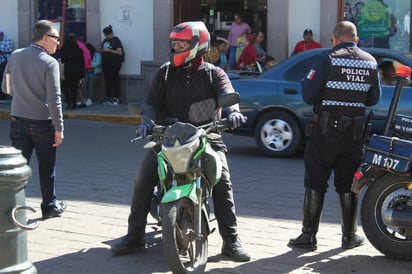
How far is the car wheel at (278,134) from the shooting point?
11.1m

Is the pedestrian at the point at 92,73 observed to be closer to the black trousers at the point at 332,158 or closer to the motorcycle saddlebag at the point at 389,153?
the black trousers at the point at 332,158

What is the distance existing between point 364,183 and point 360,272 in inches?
27.4

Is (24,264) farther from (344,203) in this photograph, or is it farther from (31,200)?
(31,200)

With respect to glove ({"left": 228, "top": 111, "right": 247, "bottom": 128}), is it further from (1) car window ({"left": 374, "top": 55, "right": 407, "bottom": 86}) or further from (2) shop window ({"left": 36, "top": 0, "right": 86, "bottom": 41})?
(2) shop window ({"left": 36, "top": 0, "right": 86, "bottom": 41})

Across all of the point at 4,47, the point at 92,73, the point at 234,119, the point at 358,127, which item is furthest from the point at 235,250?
the point at 4,47

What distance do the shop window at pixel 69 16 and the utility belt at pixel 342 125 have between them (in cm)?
1378

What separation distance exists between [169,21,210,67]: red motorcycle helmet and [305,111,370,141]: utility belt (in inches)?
40.3

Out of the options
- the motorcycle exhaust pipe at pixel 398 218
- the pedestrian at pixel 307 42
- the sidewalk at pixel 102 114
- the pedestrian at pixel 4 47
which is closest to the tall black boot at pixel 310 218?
the motorcycle exhaust pipe at pixel 398 218

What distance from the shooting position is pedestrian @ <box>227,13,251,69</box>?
57.8 feet

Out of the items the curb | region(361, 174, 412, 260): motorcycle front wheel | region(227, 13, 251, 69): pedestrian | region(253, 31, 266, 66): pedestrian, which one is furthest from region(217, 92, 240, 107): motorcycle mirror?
region(227, 13, 251, 69): pedestrian

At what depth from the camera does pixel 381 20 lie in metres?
16.4

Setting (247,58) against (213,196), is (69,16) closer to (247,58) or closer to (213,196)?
(247,58)

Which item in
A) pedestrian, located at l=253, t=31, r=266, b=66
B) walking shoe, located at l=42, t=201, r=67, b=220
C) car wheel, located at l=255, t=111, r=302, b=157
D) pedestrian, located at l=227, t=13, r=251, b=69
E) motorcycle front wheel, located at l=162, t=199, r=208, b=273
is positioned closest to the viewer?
motorcycle front wheel, located at l=162, t=199, r=208, b=273

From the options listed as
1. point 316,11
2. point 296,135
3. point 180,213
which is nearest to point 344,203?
point 180,213
